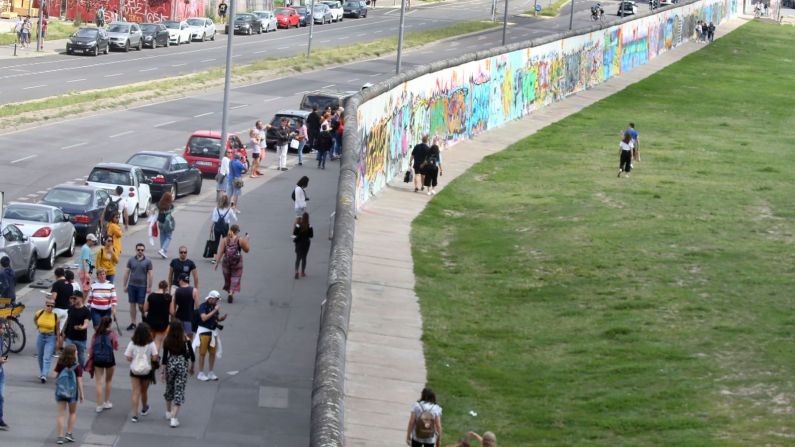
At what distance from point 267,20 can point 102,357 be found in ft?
269

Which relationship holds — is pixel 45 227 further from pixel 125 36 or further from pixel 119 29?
pixel 119 29

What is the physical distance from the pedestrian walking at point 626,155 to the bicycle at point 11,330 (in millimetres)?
25091

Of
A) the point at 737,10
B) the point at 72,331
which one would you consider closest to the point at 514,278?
the point at 72,331

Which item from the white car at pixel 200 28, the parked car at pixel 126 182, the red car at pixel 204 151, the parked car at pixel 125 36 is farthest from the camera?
the white car at pixel 200 28

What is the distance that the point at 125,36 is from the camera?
8131cm

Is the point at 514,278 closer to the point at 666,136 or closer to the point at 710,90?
the point at 666,136

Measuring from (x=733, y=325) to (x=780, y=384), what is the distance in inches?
168

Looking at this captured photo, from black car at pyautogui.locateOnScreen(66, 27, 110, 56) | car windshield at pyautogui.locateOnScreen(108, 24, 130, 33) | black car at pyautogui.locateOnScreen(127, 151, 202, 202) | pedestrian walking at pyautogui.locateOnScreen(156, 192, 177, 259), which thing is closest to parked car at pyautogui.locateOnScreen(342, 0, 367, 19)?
car windshield at pyautogui.locateOnScreen(108, 24, 130, 33)

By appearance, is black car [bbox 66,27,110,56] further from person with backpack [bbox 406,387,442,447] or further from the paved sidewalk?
person with backpack [bbox 406,387,442,447]

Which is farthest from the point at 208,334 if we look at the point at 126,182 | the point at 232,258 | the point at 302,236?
the point at 126,182

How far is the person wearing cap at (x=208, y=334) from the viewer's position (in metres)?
21.6

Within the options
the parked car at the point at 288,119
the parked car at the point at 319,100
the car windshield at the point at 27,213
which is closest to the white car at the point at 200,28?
the parked car at the point at 319,100

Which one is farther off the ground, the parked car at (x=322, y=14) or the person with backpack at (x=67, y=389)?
the parked car at (x=322, y=14)

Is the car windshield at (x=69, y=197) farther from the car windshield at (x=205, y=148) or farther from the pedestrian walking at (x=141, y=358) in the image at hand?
the pedestrian walking at (x=141, y=358)
